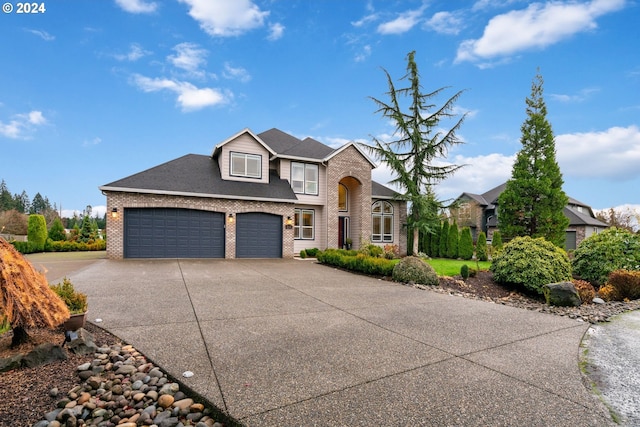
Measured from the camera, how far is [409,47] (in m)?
17.6

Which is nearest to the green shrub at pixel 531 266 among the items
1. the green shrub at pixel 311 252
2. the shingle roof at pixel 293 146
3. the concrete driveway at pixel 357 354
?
the concrete driveway at pixel 357 354

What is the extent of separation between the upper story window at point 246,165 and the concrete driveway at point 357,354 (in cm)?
958

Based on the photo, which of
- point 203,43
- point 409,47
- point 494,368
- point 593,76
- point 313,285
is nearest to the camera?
point 494,368

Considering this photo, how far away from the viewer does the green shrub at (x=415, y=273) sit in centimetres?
920

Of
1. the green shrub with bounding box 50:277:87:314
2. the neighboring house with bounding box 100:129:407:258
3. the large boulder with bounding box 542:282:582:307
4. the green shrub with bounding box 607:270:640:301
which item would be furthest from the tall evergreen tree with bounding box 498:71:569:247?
the green shrub with bounding box 50:277:87:314

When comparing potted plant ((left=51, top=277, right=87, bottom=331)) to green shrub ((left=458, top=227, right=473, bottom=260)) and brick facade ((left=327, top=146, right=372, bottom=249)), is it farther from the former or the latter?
green shrub ((left=458, top=227, right=473, bottom=260))

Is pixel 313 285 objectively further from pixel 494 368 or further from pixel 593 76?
pixel 593 76

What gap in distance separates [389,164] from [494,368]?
50.3 feet

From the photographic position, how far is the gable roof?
43.3ft

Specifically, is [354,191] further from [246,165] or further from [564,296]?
[564,296]

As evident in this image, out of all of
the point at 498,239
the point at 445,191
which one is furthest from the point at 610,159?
the point at 445,191

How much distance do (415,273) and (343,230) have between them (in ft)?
32.0

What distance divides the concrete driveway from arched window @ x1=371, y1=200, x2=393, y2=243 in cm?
1211

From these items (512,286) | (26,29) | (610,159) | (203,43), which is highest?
(203,43)
